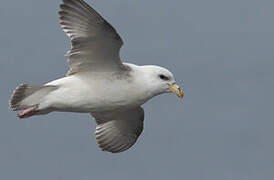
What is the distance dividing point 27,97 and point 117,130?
7.85ft

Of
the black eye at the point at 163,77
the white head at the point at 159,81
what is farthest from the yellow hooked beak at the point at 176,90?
the black eye at the point at 163,77

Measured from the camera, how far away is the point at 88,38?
40.5 feet

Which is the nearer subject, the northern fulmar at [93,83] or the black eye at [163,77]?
the northern fulmar at [93,83]

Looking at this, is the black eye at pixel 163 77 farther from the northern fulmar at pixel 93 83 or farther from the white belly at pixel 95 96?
the white belly at pixel 95 96

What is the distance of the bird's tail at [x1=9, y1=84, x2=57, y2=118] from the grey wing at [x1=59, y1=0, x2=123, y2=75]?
2.06ft

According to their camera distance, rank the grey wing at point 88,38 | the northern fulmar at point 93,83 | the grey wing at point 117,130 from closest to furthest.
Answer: the grey wing at point 88,38 < the northern fulmar at point 93,83 < the grey wing at point 117,130

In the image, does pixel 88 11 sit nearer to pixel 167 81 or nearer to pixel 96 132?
pixel 167 81

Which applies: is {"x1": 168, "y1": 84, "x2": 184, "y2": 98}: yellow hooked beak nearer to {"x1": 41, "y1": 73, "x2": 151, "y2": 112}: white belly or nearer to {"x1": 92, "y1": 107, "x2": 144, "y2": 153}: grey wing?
{"x1": 41, "y1": 73, "x2": 151, "y2": 112}: white belly

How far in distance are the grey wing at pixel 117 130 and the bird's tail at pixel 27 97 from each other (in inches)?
75.1

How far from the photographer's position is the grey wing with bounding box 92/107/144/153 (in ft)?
47.2

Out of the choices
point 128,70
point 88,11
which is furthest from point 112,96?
point 88,11

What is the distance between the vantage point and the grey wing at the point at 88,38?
12.1m

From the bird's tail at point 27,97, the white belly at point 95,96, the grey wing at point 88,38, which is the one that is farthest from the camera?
the bird's tail at point 27,97

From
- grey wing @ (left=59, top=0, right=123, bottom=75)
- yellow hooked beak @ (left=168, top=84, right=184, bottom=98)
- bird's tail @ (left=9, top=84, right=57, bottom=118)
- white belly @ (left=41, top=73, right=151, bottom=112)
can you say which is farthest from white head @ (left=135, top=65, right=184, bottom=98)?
bird's tail @ (left=9, top=84, right=57, bottom=118)
